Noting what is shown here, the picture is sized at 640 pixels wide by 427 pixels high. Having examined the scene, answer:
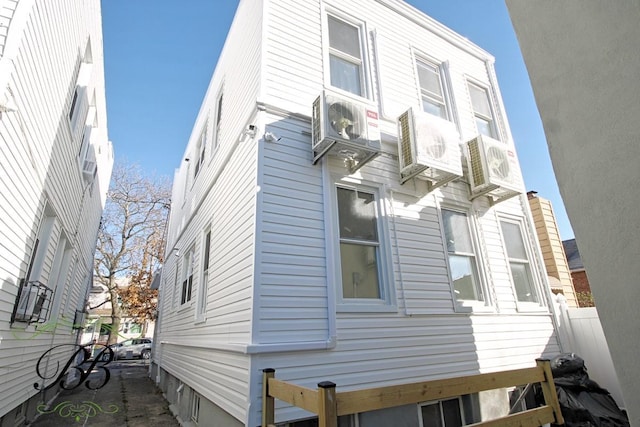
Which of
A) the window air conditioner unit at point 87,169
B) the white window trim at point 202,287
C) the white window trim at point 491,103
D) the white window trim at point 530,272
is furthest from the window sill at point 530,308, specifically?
the window air conditioner unit at point 87,169

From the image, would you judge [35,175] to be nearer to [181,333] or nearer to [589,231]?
[181,333]

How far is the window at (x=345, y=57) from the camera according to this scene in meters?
5.28

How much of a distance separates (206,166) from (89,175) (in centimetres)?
317

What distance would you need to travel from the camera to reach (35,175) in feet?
14.0

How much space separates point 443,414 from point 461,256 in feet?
7.21

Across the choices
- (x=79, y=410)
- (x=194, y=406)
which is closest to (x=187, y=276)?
(x=194, y=406)

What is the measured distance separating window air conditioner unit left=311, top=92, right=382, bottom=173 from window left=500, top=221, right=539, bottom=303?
3.31 metres

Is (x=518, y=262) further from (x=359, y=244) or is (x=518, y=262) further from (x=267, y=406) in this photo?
(x=267, y=406)

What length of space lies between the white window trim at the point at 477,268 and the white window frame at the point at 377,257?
1.07 metres

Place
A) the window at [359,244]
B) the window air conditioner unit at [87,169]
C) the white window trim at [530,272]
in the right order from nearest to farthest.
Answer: the window at [359,244] → the white window trim at [530,272] → the window air conditioner unit at [87,169]

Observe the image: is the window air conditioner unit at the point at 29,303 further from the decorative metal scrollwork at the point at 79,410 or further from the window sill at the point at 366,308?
the window sill at the point at 366,308

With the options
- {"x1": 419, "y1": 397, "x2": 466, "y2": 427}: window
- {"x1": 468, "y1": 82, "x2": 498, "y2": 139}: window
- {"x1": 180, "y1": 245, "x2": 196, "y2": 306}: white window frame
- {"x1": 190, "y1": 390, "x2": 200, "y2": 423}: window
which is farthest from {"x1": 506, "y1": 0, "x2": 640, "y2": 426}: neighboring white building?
{"x1": 180, "y1": 245, "x2": 196, "y2": 306}: white window frame

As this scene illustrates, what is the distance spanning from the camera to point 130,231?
21.4 m

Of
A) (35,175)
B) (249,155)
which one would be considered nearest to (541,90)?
(249,155)
